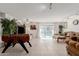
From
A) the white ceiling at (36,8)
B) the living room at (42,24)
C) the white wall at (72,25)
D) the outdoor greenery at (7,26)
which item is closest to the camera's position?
the white ceiling at (36,8)

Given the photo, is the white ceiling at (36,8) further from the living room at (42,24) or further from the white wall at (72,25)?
the white wall at (72,25)

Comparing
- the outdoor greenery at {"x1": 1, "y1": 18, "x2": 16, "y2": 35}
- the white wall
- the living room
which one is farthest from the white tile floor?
the white wall

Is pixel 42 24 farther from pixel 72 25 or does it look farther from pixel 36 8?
pixel 36 8

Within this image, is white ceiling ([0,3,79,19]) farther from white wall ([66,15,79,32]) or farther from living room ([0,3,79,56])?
white wall ([66,15,79,32])

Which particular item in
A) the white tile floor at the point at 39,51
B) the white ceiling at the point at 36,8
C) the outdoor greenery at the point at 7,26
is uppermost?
the white ceiling at the point at 36,8

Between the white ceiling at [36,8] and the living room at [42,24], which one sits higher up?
the white ceiling at [36,8]

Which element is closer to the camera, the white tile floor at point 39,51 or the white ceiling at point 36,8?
the white tile floor at point 39,51

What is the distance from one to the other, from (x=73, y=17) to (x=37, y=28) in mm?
3573

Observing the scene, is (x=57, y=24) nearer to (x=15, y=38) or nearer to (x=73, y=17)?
(x=73, y=17)

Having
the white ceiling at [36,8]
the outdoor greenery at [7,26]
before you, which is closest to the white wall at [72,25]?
the white ceiling at [36,8]

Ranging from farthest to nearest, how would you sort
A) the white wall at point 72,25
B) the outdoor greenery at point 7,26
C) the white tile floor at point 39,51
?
the white wall at point 72,25, the outdoor greenery at point 7,26, the white tile floor at point 39,51

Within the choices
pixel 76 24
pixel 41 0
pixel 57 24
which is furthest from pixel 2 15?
pixel 57 24

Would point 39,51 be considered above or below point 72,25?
below

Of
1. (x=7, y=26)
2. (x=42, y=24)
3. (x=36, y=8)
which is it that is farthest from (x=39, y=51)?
(x=42, y=24)
